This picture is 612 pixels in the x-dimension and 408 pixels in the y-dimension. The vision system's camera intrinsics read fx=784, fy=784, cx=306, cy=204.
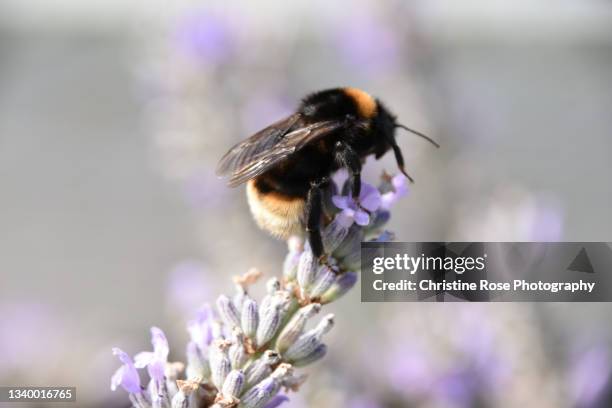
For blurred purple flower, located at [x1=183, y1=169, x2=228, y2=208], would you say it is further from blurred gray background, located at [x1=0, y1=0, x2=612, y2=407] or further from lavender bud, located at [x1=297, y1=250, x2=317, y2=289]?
lavender bud, located at [x1=297, y1=250, x2=317, y2=289]

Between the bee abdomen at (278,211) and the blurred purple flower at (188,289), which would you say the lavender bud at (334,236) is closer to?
the bee abdomen at (278,211)

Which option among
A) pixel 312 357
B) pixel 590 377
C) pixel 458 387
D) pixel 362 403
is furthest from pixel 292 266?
pixel 590 377

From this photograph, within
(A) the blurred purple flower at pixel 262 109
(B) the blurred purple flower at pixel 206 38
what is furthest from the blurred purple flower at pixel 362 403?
(B) the blurred purple flower at pixel 206 38

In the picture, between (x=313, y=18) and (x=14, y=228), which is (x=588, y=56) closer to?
(x=313, y=18)

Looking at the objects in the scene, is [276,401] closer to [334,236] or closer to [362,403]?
[334,236]

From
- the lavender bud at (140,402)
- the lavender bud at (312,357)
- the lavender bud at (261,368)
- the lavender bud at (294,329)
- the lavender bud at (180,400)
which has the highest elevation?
the lavender bud at (294,329)

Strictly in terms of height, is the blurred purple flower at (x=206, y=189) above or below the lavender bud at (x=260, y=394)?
above
